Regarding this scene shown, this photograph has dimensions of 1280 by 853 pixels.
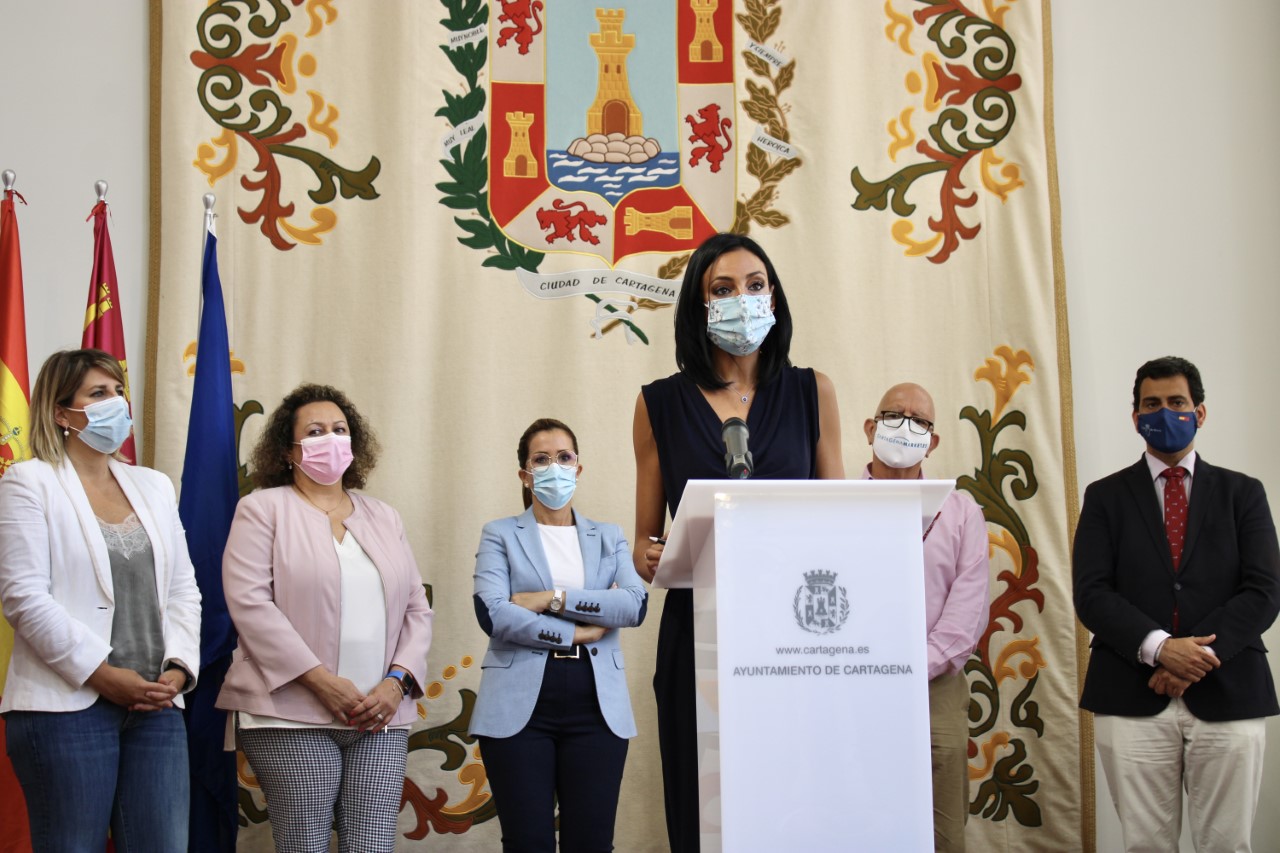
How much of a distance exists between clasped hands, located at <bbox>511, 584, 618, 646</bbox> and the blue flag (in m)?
0.95

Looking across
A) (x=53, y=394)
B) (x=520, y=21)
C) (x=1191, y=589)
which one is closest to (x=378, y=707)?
(x=53, y=394)

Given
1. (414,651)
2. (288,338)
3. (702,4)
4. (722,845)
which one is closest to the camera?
(722,845)

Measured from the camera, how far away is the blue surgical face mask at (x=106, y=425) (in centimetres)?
339

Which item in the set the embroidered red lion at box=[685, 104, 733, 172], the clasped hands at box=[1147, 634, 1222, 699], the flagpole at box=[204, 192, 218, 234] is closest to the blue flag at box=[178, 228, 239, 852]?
the flagpole at box=[204, 192, 218, 234]

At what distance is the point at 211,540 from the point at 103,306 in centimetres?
86

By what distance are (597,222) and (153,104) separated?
1690 mm

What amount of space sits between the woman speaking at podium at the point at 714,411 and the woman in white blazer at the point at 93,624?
153cm

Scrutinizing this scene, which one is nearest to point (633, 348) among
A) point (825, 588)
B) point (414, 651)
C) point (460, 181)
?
point (460, 181)

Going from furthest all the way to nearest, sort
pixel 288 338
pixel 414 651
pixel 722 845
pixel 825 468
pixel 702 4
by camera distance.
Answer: pixel 702 4 → pixel 288 338 → pixel 414 651 → pixel 825 468 → pixel 722 845

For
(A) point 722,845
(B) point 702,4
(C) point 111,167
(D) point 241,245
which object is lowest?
(A) point 722,845

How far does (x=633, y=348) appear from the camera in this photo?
4754 millimetres

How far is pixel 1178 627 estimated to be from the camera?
12.3 ft

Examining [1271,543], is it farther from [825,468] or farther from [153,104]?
[153,104]

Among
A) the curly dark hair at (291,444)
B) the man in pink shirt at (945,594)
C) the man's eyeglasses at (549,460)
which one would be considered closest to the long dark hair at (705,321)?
the man's eyeglasses at (549,460)
